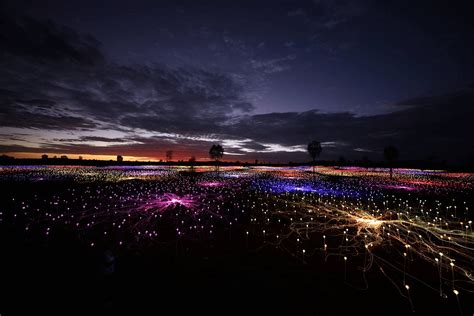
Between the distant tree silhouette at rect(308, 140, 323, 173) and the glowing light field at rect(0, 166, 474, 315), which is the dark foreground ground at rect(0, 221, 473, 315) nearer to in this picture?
the glowing light field at rect(0, 166, 474, 315)

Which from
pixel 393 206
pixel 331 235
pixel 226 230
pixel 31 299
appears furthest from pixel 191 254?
pixel 393 206

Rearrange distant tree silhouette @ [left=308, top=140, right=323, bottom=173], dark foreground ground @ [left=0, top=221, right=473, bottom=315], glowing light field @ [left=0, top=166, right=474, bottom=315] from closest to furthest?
dark foreground ground @ [left=0, top=221, right=473, bottom=315], glowing light field @ [left=0, top=166, right=474, bottom=315], distant tree silhouette @ [left=308, top=140, right=323, bottom=173]

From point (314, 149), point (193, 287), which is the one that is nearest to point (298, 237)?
point (193, 287)

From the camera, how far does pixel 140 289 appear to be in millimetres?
6016

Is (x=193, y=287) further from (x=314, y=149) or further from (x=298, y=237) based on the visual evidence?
(x=314, y=149)

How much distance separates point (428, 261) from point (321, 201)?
36.3 ft

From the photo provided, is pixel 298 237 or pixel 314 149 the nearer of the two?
pixel 298 237

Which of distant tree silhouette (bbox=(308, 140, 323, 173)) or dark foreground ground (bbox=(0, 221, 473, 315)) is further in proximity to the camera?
distant tree silhouette (bbox=(308, 140, 323, 173))

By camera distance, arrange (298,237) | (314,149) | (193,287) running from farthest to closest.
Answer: (314,149), (298,237), (193,287)

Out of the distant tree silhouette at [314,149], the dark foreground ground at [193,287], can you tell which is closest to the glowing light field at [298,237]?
the dark foreground ground at [193,287]

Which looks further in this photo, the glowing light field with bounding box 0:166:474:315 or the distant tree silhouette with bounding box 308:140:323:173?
the distant tree silhouette with bounding box 308:140:323:173

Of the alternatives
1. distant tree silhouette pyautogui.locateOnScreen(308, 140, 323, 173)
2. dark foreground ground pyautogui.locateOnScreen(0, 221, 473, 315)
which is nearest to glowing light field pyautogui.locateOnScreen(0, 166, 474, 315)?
dark foreground ground pyautogui.locateOnScreen(0, 221, 473, 315)

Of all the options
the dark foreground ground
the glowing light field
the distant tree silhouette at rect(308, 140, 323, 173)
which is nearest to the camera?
the dark foreground ground

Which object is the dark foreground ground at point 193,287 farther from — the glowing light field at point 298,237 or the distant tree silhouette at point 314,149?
the distant tree silhouette at point 314,149
